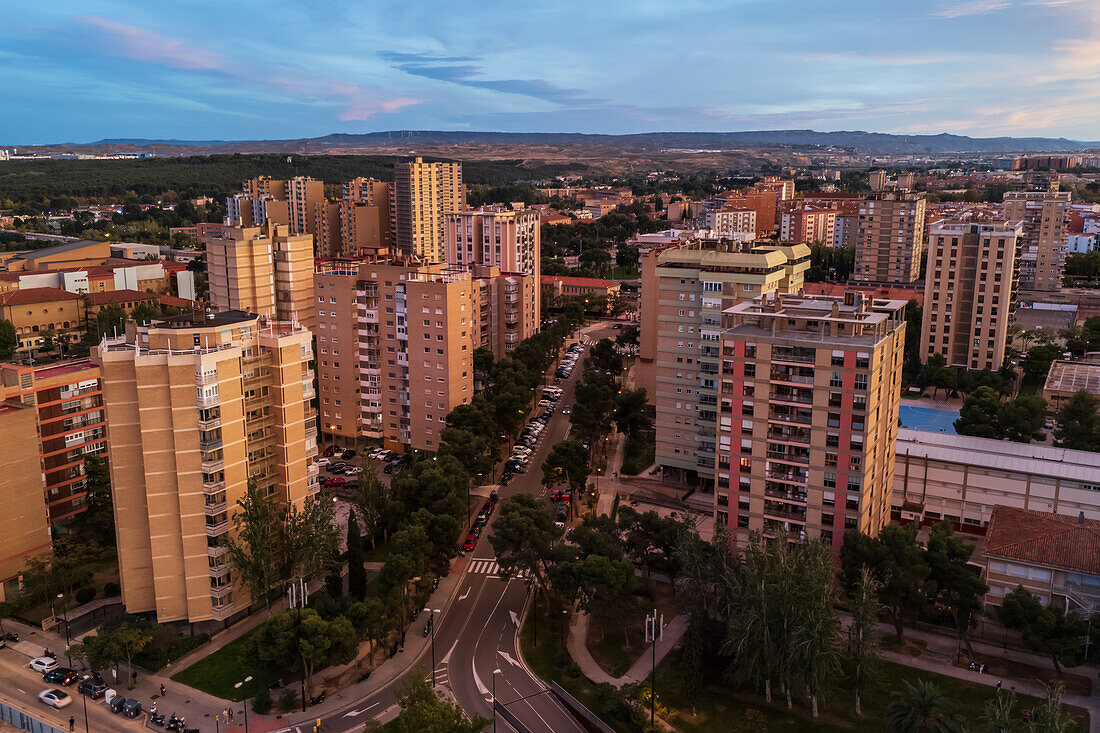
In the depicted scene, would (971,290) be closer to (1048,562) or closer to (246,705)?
(1048,562)

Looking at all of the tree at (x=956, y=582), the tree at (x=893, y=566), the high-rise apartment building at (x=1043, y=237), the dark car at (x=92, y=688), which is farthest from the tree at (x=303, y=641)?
the high-rise apartment building at (x=1043, y=237)

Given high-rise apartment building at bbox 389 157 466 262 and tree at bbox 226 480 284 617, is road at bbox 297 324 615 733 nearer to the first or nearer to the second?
tree at bbox 226 480 284 617

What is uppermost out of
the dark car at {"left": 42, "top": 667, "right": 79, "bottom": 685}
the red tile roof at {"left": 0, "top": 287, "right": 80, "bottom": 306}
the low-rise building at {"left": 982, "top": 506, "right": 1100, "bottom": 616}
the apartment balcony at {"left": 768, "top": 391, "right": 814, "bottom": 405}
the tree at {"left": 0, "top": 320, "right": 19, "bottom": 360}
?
the apartment balcony at {"left": 768, "top": 391, "right": 814, "bottom": 405}

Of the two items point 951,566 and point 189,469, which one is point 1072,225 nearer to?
point 951,566

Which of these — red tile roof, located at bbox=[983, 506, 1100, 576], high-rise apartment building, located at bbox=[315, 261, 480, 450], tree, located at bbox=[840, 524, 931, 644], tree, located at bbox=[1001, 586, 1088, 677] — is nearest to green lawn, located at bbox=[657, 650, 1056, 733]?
tree, located at bbox=[1001, 586, 1088, 677]

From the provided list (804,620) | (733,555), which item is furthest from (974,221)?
(804,620)
